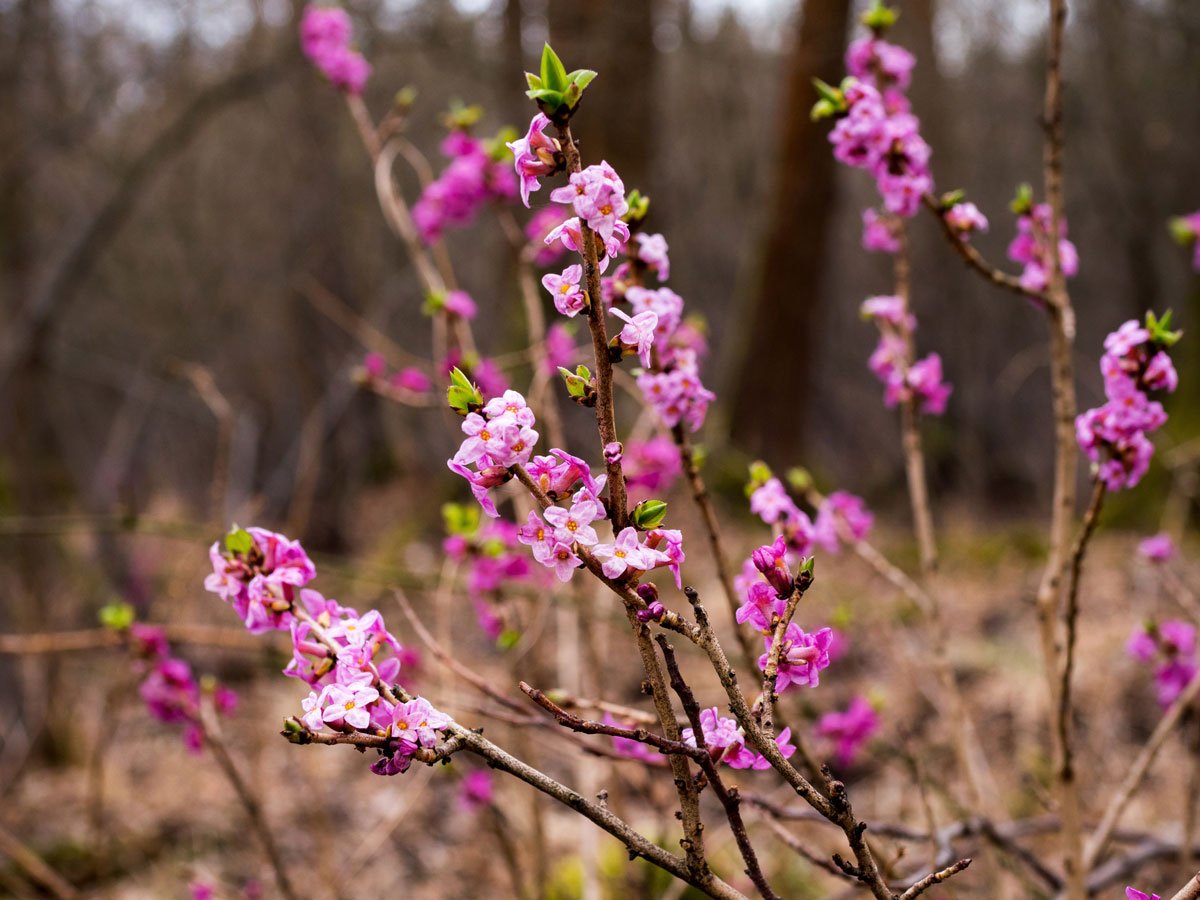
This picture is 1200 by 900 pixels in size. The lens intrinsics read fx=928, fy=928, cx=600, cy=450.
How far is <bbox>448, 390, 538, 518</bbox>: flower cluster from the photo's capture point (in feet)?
3.04

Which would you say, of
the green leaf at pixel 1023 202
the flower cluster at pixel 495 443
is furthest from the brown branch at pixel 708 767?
the green leaf at pixel 1023 202

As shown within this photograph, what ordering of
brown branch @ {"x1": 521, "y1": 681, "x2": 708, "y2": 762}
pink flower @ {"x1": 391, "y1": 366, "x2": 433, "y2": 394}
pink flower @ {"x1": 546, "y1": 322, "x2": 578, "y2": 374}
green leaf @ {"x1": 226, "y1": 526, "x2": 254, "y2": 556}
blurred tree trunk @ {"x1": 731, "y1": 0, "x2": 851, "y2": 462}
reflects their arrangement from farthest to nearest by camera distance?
blurred tree trunk @ {"x1": 731, "y1": 0, "x2": 851, "y2": 462}
pink flower @ {"x1": 391, "y1": 366, "x2": 433, "y2": 394}
pink flower @ {"x1": 546, "y1": 322, "x2": 578, "y2": 374}
green leaf @ {"x1": 226, "y1": 526, "x2": 254, "y2": 556}
brown branch @ {"x1": 521, "y1": 681, "x2": 708, "y2": 762}

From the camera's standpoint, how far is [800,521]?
5.65 feet

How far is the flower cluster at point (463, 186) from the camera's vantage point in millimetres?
2654

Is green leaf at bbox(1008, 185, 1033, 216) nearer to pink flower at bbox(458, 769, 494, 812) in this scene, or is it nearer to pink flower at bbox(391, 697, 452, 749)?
pink flower at bbox(391, 697, 452, 749)

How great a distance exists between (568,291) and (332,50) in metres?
2.27

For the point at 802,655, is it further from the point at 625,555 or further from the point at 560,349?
the point at 560,349

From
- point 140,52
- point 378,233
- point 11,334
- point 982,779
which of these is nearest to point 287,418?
point 140,52

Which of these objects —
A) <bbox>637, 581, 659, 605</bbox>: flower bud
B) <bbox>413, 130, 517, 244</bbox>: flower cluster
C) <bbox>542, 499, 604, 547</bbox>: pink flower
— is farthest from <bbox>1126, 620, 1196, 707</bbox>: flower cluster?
<bbox>413, 130, 517, 244</bbox>: flower cluster

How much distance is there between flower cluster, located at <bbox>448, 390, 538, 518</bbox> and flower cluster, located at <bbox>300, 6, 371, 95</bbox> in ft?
7.49

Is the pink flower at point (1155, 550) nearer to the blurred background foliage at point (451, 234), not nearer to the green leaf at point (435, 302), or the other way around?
the blurred background foliage at point (451, 234)

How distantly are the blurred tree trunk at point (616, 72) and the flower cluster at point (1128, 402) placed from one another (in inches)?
179

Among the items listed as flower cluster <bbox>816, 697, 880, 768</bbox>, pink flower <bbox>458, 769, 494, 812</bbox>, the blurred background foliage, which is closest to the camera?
pink flower <bbox>458, 769, 494, 812</bbox>

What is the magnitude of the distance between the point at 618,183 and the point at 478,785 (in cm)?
198
